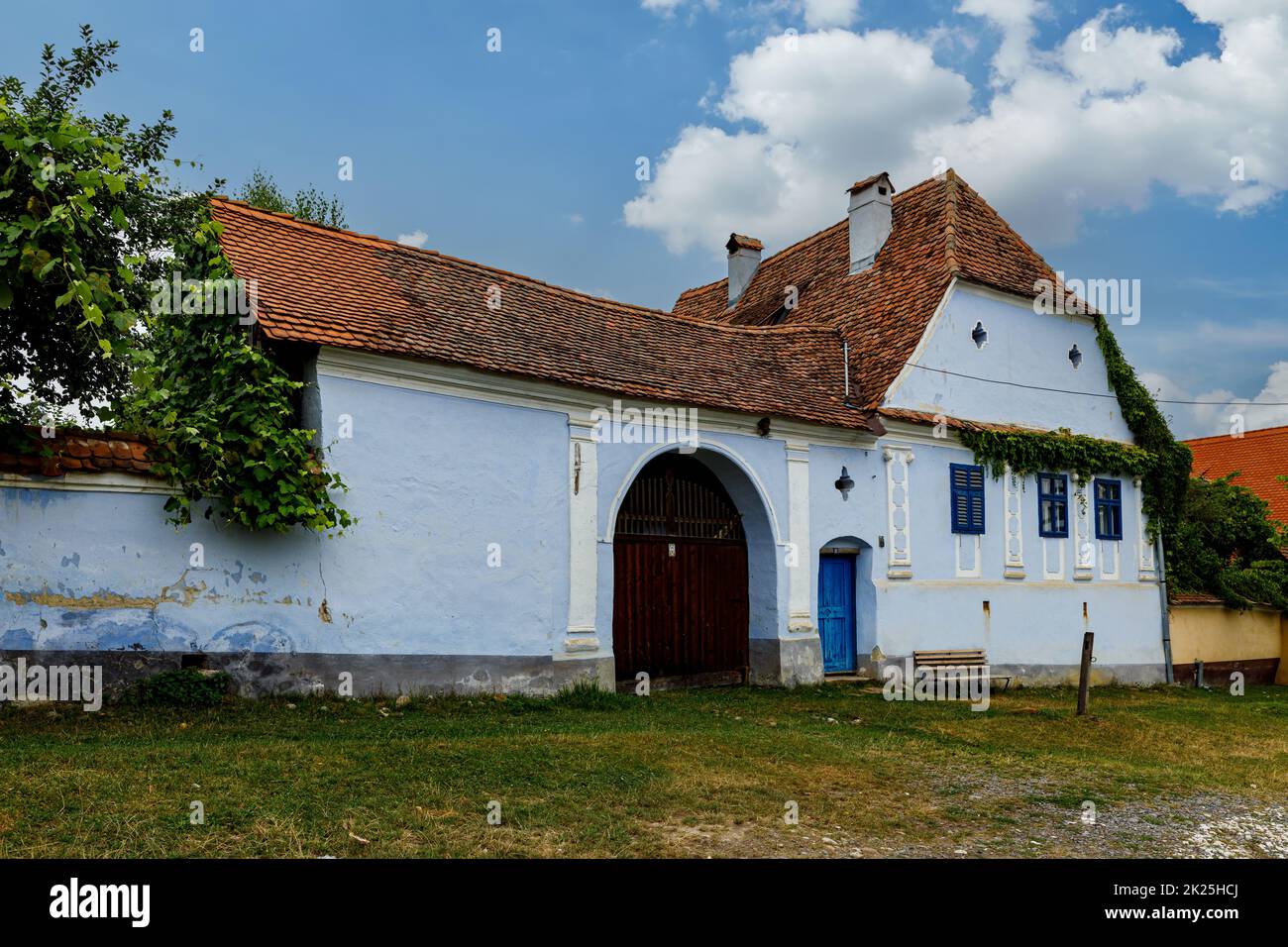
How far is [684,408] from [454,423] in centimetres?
345

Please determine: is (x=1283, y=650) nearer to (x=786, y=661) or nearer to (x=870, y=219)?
(x=870, y=219)

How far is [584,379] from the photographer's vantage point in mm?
12875

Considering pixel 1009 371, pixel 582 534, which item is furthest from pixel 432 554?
pixel 1009 371

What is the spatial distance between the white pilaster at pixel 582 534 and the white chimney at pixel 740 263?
37.5ft

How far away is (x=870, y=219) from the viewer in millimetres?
19969

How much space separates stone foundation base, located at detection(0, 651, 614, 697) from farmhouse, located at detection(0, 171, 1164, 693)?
1.2 inches

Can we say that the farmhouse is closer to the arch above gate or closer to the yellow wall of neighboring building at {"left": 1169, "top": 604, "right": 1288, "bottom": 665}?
the arch above gate

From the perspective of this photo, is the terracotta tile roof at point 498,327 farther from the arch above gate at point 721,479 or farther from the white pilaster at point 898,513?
the white pilaster at point 898,513

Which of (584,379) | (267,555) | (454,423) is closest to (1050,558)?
(584,379)

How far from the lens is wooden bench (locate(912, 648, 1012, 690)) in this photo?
52.9 ft

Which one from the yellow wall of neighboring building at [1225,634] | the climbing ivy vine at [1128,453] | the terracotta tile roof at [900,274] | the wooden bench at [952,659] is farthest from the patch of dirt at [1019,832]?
the yellow wall of neighboring building at [1225,634]

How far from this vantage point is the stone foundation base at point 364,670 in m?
9.45

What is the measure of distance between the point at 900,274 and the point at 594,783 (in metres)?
13.7
